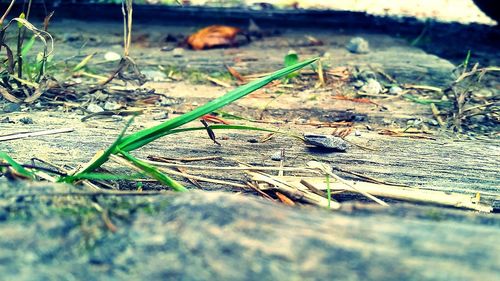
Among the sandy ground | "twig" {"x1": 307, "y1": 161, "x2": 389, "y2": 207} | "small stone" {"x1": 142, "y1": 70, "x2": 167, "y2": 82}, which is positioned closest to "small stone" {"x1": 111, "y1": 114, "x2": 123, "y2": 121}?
"small stone" {"x1": 142, "y1": 70, "x2": 167, "y2": 82}

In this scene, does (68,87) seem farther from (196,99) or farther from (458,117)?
(458,117)

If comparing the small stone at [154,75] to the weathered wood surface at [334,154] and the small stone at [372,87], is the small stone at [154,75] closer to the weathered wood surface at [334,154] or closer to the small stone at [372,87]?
the weathered wood surface at [334,154]

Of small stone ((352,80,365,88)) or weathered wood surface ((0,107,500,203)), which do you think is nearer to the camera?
weathered wood surface ((0,107,500,203))

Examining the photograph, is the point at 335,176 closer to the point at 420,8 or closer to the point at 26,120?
the point at 26,120

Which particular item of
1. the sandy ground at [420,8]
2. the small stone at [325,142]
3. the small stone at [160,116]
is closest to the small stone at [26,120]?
the small stone at [160,116]

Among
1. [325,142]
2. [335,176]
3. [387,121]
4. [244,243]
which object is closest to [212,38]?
[387,121]

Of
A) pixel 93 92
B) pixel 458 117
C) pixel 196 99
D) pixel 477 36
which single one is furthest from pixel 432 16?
pixel 93 92

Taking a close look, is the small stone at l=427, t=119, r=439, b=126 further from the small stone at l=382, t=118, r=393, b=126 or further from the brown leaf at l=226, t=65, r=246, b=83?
the brown leaf at l=226, t=65, r=246, b=83
